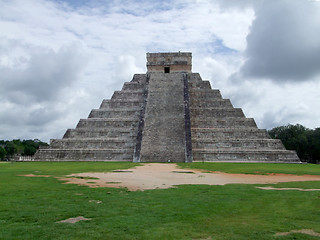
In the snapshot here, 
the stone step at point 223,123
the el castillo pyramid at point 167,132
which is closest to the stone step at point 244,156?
the el castillo pyramid at point 167,132

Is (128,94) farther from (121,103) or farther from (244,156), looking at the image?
(244,156)

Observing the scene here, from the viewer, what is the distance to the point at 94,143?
26219 millimetres

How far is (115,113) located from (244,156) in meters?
12.4

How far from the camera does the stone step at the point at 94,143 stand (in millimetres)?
25875

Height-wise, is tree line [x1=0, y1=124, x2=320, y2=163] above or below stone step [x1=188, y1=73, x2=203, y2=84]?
below

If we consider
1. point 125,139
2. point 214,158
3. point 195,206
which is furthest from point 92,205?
point 125,139

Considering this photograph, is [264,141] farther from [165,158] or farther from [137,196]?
[137,196]

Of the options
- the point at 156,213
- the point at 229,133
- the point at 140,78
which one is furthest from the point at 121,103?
the point at 156,213

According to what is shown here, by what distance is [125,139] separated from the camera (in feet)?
86.7

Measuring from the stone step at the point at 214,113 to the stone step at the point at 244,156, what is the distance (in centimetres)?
537

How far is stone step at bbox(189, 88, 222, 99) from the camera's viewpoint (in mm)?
32250

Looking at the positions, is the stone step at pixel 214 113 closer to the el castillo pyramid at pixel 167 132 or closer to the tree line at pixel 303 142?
the el castillo pyramid at pixel 167 132

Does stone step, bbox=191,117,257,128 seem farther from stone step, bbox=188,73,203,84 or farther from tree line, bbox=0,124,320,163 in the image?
tree line, bbox=0,124,320,163

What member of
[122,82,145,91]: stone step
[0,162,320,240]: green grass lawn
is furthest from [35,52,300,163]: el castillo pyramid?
[0,162,320,240]: green grass lawn
